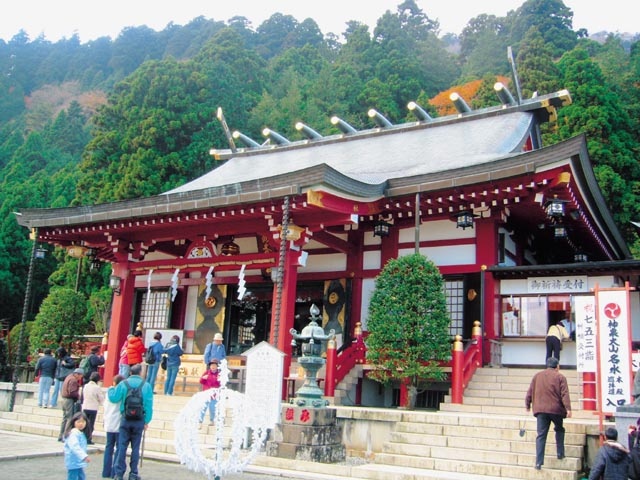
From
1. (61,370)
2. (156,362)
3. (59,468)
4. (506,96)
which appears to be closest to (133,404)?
(59,468)

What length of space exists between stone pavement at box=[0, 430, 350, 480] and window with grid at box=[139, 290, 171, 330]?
8.40 meters

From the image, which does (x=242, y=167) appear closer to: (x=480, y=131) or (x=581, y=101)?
(x=480, y=131)

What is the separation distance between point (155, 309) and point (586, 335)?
13219 mm

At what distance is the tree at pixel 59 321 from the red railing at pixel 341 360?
10.1 meters

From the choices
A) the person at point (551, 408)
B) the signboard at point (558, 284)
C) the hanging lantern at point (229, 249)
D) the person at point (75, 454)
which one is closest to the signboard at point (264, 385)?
the person at point (75, 454)

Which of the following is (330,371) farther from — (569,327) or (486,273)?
(569,327)

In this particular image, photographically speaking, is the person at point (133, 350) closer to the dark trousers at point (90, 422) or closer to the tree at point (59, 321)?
the dark trousers at point (90, 422)

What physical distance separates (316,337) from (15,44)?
99.6m

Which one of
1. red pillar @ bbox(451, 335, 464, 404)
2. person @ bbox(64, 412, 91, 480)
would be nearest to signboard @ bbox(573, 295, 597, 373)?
red pillar @ bbox(451, 335, 464, 404)

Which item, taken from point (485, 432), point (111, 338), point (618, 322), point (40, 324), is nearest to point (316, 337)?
point (485, 432)

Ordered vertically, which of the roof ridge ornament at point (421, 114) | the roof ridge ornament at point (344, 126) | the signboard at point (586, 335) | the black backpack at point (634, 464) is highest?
the roof ridge ornament at point (421, 114)

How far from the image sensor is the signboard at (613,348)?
29.2 ft

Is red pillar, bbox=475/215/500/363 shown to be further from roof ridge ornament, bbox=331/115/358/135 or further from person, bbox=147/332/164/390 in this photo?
roof ridge ornament, bbox=331/115/358/135

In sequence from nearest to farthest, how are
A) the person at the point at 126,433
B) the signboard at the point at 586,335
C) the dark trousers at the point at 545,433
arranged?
the person at the point at 126,433
the dark trousers at the point at 545,433
the signboard at the point at 586,335
